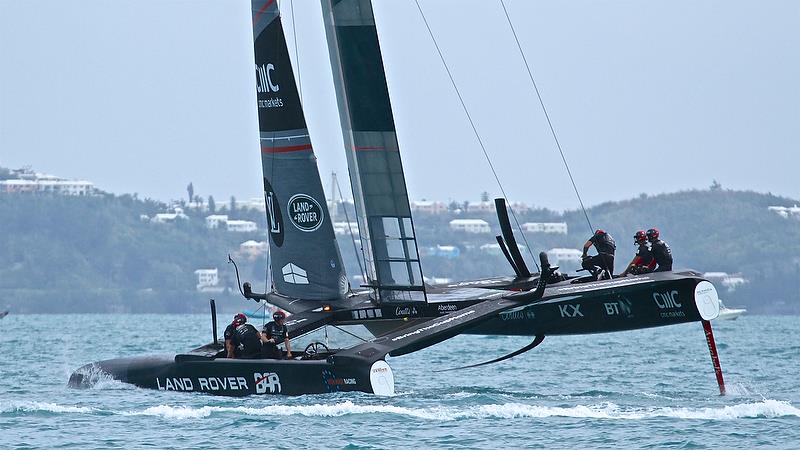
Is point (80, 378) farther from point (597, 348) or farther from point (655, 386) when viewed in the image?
point (597, 348)

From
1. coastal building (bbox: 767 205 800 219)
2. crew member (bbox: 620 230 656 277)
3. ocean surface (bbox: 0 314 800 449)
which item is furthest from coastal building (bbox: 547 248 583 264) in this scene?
crew member (bbox: 620 230 656 277)

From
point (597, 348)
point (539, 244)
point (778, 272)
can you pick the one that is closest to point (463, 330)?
point (597, 348)

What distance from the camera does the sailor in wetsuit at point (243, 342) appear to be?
1525 cm

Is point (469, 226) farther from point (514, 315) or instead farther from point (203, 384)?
point (203, 384)

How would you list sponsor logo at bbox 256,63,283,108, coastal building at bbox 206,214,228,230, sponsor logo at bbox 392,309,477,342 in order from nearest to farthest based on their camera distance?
sponsor logo at bbox 392,309,477,342 → sponsor logo at bbox 256,63,283,108 → coastal building at bbox 206,214,228,230

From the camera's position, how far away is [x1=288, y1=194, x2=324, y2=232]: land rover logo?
58.8 feet

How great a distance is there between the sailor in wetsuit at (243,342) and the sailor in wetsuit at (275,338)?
82 millimetres

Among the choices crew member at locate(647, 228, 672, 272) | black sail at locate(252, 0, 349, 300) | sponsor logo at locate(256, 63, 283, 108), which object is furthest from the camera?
sponsor logo at locate(256, 63, 283, 108)

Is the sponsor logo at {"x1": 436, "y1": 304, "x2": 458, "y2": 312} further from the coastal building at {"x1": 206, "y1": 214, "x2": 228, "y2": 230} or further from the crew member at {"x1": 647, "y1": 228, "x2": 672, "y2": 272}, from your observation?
the coastal building at {"x1": 206, "y1": 214, "x2": 228, "y2": 230}

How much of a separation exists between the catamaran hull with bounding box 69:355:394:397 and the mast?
1.96m

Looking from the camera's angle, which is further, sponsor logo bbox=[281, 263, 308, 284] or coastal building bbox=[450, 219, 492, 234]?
coastal building bbox=[450, 219, 492, 234]

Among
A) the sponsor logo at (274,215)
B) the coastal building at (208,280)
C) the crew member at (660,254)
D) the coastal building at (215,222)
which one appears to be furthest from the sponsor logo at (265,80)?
the coastal building at (215,222)

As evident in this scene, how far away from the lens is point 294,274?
18.0 m

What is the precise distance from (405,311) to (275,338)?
1521 mm
